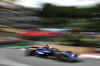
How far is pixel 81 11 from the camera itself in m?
37.8

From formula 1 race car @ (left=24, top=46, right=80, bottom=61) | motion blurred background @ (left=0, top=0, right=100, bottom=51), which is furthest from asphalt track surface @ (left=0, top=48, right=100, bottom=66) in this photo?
motion blurred background @ (left=0, top=0, right=100, bottom=51)

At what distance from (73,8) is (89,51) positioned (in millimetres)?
29392

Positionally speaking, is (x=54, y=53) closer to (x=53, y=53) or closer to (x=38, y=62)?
(x=53, y=53)

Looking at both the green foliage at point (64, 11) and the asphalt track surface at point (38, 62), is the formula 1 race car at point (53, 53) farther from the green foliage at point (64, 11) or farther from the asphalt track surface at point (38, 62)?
the green foliage at point (64, 11)

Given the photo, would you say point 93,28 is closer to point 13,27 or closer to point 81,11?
point 81,11

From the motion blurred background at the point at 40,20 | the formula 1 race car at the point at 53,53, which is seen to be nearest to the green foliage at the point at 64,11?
the motion blurred background at the point at 40,20

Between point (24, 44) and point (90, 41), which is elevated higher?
point (24, 44)

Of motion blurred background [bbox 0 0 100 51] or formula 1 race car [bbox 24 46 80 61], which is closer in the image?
formula 1 race car [bbox 24 46 80 61]

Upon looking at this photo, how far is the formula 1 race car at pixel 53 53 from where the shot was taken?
9.41 meters

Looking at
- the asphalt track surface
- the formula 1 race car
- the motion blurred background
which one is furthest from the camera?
the motion blurred background

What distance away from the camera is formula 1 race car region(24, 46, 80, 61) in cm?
941

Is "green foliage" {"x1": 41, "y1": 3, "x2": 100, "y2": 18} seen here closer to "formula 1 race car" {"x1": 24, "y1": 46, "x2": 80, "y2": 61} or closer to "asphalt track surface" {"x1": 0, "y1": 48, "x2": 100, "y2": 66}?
"formula 1 race car" {"x1": 24, "y1": 46, "x2": 80, "y2": 61}

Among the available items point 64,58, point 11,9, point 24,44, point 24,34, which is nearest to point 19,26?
point 11,9

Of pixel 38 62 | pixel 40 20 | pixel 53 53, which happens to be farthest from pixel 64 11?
pixel 38 62
